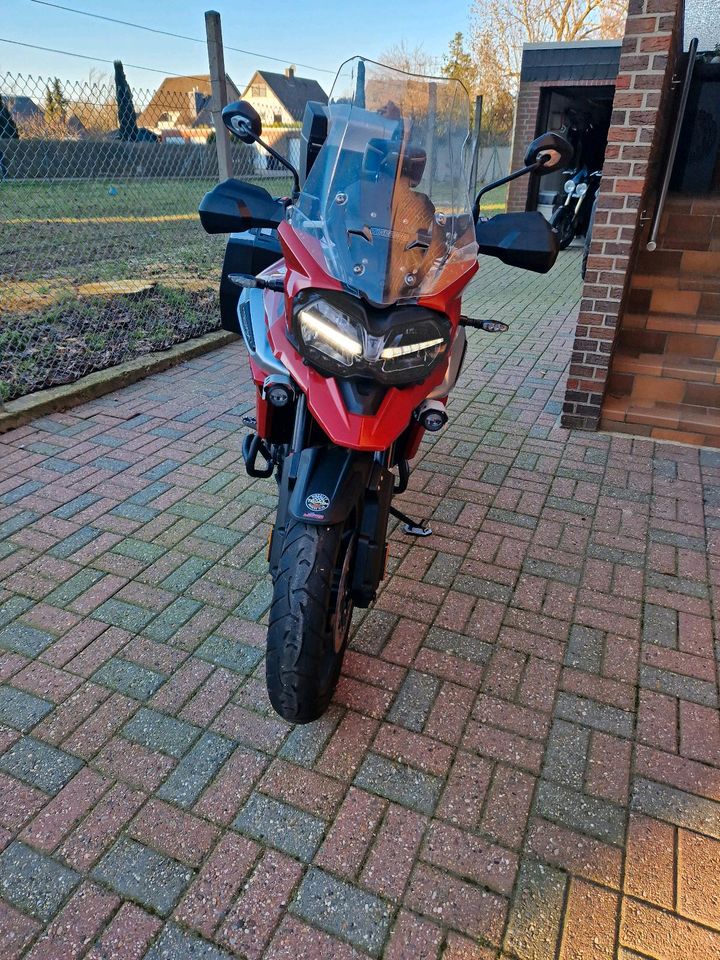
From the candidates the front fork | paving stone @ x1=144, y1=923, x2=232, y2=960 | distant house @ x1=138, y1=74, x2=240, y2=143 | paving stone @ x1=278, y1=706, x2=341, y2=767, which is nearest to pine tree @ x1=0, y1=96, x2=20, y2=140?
distant house @ x1=138, y1=74, x2=240, y2=143

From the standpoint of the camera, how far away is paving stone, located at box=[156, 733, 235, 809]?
76.7 inches

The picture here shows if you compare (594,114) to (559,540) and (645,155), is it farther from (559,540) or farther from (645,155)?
(559,540)

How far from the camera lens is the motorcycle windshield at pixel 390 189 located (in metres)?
1.86

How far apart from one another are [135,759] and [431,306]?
1.62 meters

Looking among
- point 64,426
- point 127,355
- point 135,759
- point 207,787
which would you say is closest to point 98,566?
point 135,759

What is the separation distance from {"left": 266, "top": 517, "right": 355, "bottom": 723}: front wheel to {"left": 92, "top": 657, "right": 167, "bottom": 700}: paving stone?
0.54 m

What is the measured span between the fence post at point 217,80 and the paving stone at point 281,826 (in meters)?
5.30

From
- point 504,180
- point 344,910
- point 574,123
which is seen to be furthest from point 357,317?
point 574,123

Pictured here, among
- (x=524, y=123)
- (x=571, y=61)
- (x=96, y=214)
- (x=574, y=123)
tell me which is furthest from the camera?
(x=574, y=123)

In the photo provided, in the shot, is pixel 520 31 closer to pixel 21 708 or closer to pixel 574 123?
pixel 574 123

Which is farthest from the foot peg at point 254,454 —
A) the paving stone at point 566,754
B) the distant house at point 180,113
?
the distant house at point 180,113

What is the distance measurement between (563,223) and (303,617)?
425 inches

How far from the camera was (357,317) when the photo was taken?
71.1 inches

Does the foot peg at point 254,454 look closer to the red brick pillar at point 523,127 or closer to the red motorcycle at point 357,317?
the red motorcycle at point 357,317
